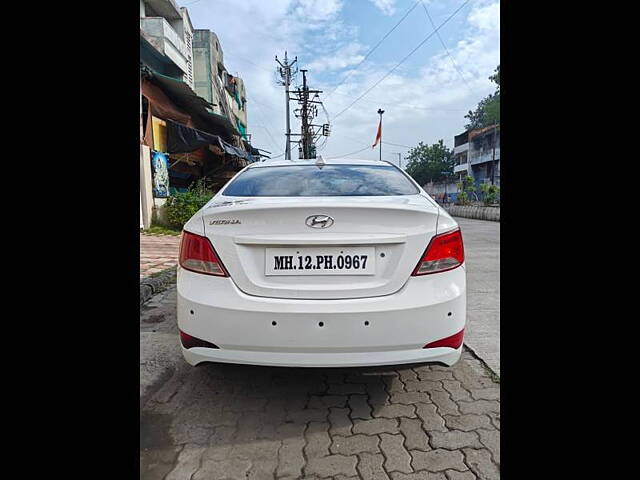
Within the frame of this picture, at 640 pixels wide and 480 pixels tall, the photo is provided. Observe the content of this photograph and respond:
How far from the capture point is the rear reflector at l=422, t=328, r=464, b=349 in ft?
5.75

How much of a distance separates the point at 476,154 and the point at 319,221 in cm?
5115

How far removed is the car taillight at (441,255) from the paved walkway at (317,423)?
1.61 feet

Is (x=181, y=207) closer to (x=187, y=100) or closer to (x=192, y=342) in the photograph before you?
(x=187, y=100)

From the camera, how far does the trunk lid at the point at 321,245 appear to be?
1.71 m

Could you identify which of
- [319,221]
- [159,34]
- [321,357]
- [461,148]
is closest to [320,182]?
[319,221]

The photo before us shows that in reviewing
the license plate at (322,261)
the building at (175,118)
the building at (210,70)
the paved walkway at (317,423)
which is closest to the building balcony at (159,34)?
the building at (175,118)

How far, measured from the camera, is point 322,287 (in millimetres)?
1709

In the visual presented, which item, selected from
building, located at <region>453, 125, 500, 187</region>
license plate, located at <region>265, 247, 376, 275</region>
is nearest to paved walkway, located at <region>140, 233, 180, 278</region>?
license plate, located at <region>265, 247, 376, 275</region>

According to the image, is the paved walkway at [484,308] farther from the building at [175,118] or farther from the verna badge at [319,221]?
the building at [175,118]
